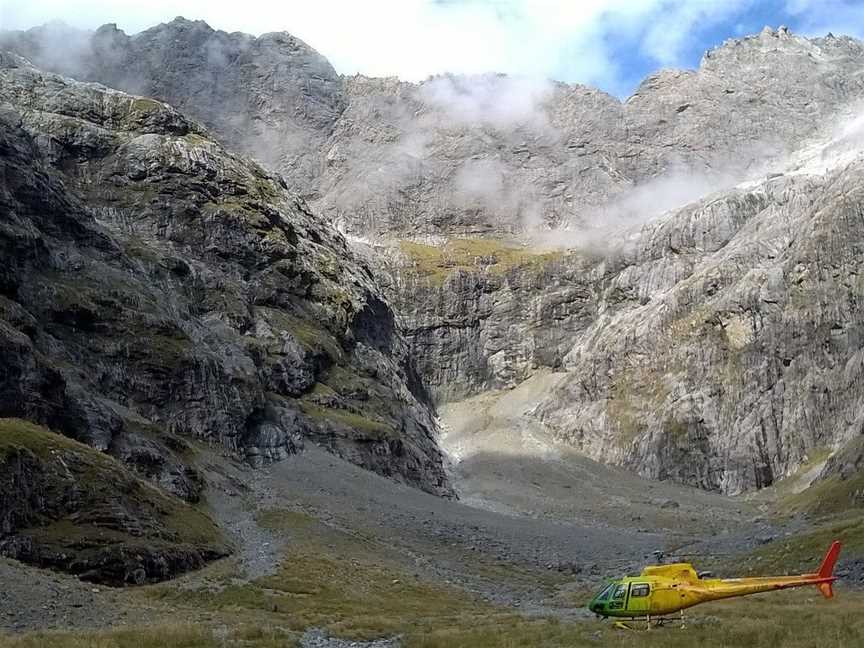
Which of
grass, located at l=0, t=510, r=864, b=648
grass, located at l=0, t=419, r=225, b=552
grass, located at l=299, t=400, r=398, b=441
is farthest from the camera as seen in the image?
grass, located at l=299, t=400, r=398, b=441

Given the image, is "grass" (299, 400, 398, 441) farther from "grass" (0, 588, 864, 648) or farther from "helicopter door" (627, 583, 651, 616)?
"helicopter door" (627, 583, 651, 616)

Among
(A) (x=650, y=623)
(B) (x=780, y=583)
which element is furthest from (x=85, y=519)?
(B) (x=780, y=583)

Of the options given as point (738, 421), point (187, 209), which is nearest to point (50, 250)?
point (187, 209)

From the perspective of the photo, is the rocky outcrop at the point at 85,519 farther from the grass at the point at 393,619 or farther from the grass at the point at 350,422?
the grass at the point at 350,422

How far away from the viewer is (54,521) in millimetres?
58219

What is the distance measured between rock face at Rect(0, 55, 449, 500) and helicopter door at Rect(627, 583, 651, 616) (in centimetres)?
6012

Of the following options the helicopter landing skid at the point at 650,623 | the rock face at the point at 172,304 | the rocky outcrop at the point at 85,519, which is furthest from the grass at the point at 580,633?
the rock face at the point at 172,304

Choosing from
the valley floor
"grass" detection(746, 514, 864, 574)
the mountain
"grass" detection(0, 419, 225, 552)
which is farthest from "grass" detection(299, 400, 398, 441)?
"grass" detection(746, 514, 864, 574)

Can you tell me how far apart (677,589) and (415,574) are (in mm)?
43525

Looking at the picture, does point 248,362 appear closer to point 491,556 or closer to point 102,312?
point 102,312

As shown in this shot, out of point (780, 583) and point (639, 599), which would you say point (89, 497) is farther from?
point (780, 583)

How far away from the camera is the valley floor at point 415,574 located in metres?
30.3

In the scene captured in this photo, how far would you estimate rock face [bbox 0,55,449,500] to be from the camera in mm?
93812

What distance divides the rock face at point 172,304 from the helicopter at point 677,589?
5995 cm
